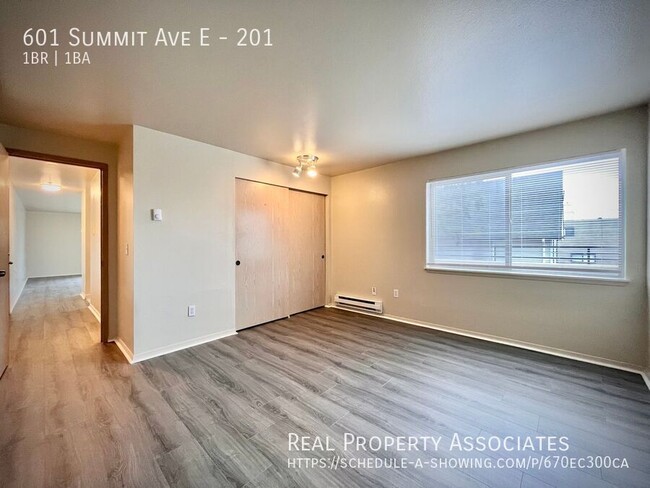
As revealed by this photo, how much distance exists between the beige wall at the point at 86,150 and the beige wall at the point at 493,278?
3251 mm

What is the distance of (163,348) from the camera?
9.48ft

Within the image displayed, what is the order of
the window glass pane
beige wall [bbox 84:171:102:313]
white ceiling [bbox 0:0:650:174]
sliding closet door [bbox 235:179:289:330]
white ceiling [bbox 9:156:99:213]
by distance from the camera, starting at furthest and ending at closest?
beige wall [bbox 84:171:102:313] → white ceiling [bbox 9:156:99:213] → sliding closet door [bbox 235:179:289:330] → the window glass pane → white ceiling [bbox 0:0:650:174]

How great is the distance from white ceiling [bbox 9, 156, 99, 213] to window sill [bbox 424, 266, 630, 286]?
5.45 metres

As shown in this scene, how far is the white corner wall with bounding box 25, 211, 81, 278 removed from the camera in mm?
8891

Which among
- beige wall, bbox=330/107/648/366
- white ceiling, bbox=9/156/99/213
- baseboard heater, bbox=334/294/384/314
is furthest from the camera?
baseboard heater, bbox=334/294/384/314

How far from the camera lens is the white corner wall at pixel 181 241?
2.76 m

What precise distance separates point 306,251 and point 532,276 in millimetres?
3128

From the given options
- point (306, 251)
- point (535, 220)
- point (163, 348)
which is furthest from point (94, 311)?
point (535, 220)


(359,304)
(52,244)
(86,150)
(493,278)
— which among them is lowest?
(359,304)

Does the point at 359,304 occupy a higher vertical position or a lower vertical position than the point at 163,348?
higher

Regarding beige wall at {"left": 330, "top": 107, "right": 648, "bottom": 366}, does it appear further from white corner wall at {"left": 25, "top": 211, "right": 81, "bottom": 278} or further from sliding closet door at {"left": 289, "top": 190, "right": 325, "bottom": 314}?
white corner wall at {"left": 25, "top": 211, "right": 81, "bottom": 278}

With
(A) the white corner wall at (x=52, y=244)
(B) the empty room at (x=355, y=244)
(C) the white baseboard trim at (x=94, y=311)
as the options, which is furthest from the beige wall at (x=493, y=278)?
(A) the white corner wall at (x=52, y=244)

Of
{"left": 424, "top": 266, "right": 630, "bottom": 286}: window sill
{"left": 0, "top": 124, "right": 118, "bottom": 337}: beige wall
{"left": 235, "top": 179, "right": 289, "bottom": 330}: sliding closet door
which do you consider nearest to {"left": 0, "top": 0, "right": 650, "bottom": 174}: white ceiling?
{"left": 0, "top": 124, "right": 118, "bottom": 337}: beige wall

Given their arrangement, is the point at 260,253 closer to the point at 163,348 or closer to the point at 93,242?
the point at 163,348
